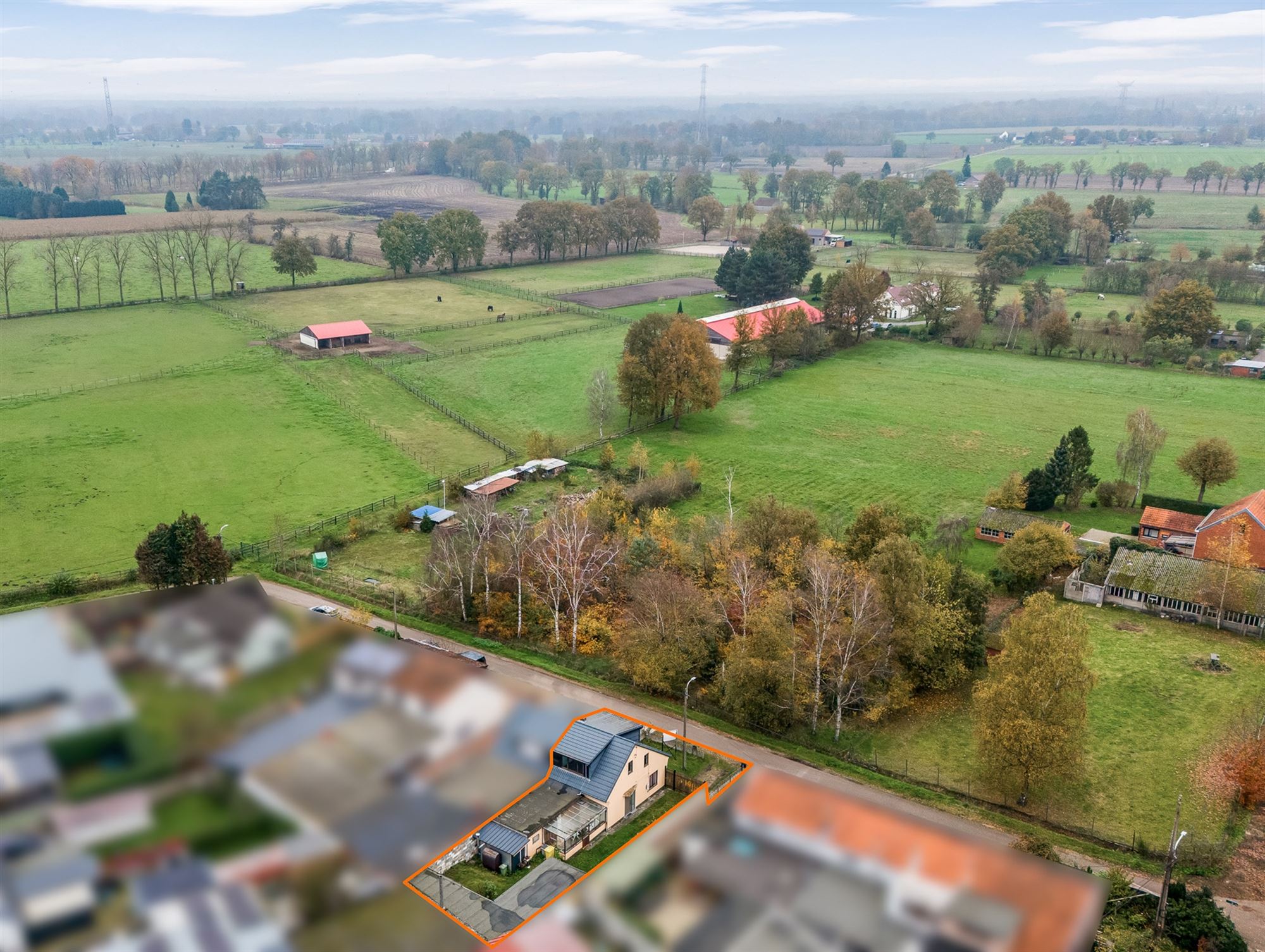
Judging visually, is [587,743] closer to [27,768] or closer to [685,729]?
[685,729]

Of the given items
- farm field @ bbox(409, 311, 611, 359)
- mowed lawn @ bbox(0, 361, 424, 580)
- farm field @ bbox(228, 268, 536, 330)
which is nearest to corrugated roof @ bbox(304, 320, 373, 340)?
farm field @ bbox(409, 311, 611, 359)

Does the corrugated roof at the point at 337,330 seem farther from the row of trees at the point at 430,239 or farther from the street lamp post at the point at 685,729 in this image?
the street lamp post at the point at 685,729

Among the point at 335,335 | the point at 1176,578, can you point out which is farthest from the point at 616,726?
the point at 335,335

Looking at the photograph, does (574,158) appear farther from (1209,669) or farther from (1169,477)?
(1209,669)

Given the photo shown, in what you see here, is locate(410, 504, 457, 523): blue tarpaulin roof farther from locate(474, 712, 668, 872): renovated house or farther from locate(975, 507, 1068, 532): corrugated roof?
locate(975, 507, 1068, 532): corrugated roof

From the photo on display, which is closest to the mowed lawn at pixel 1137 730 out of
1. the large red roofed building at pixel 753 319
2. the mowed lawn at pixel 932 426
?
the mowed lawn at pixel 932 426

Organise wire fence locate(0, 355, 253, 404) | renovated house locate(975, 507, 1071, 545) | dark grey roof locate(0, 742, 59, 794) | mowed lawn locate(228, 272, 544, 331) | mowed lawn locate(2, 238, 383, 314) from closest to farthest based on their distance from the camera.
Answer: dark grey roof locate(0, 742, 59, 794)
renovated house locate(975, 507, 1071, 545)
wire fence locate(0, 355, 253, 404)
mowed lawn locate(228, 272, 544, 331)
mowed lawn locate(2, 238, 383, 314)

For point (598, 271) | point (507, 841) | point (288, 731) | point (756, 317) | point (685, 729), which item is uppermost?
point (288, 731)
